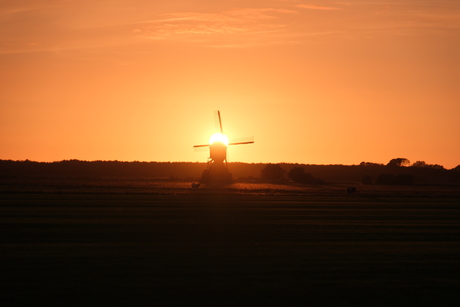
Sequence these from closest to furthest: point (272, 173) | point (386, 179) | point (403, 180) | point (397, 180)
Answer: point (403, 180), point (397, 180), point (386, 179), point (272, 173)

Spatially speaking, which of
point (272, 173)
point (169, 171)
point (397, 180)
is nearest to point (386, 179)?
point (397, 180)

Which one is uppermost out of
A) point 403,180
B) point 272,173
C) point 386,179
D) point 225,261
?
point 272,173

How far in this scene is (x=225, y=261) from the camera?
18.0 metres

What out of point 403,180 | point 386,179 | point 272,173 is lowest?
point 403,180

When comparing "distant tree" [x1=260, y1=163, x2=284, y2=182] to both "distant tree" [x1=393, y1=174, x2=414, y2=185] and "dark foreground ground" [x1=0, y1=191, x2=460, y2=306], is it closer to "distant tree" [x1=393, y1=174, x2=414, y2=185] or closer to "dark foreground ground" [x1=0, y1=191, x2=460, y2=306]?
"distant tree" [x1=393, y1=174, x2=414, y2=185]

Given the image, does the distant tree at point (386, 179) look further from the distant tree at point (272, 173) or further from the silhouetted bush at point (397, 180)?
the distant tree at point (272, 173)

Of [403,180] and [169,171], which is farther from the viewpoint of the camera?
[169,171]

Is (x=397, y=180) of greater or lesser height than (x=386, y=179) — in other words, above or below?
below

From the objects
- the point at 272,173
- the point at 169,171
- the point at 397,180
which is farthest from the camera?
the point at 169,171

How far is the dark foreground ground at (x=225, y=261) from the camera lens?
13609 millimetres

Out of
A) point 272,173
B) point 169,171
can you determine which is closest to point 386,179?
point 272,173

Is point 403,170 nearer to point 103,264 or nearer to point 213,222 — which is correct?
point 213,222

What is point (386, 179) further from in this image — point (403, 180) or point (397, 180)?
point (403, 180)

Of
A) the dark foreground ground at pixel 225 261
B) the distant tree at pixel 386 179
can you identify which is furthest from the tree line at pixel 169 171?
the dark foreground ground at pixel 225 261
